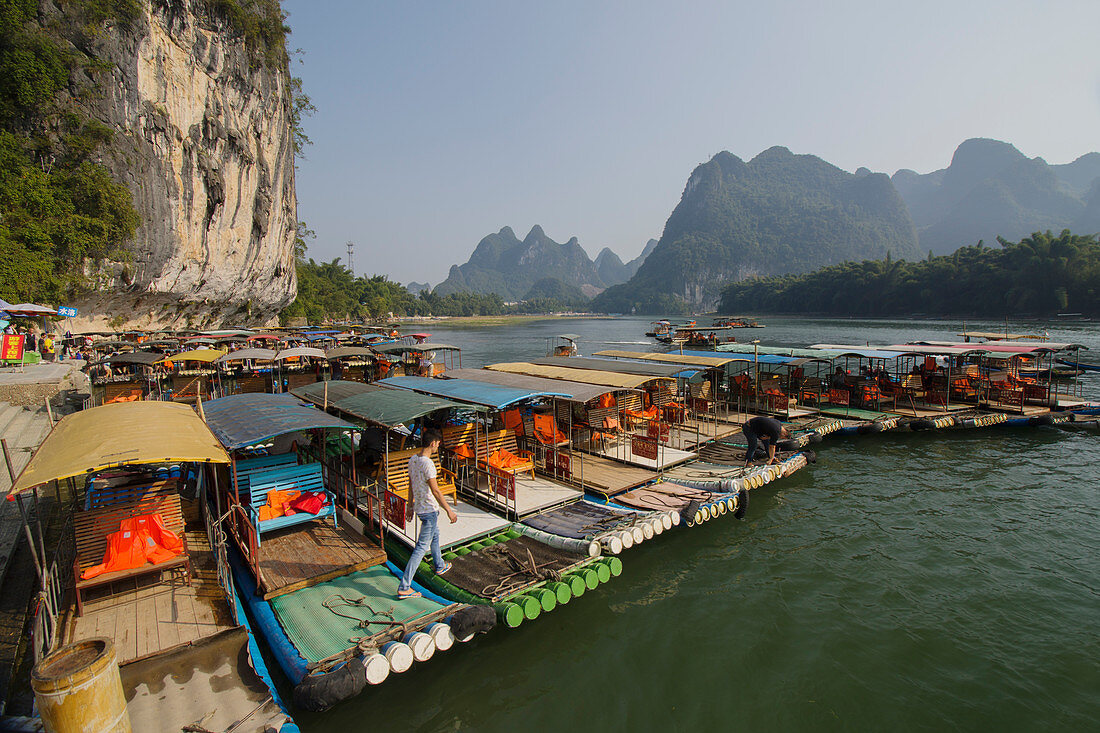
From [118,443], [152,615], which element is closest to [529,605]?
[152,615]

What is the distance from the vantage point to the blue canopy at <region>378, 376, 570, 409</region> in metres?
10.3

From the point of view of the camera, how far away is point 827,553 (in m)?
10.4

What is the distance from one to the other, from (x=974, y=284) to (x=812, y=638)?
96.7m

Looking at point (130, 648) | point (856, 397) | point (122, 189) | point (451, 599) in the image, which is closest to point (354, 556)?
point (451, 599)

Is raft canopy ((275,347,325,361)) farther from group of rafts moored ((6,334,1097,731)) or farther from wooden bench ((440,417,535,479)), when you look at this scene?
wooden bench ((440,417,535,479))

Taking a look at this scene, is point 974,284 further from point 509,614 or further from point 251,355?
point 509,614

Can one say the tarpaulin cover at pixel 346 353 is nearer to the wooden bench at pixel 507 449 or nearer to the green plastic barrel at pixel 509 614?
the wooden bench at pixel 507 449

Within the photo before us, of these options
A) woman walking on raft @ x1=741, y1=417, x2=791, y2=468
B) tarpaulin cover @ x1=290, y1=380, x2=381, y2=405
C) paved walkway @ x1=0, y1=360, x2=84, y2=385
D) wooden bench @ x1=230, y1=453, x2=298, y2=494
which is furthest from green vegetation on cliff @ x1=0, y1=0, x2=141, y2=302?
woman walking on raft @ x1=741, y1=417, x2=791, y2=468

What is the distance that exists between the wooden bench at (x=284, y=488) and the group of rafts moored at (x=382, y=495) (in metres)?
0.02

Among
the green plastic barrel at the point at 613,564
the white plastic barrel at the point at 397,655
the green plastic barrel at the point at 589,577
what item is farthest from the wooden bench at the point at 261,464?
the green plastic barrel at the point at 613,564

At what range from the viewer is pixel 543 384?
42.3 ft

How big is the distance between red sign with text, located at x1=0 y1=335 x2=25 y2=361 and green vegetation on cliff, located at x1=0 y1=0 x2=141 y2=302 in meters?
7.99

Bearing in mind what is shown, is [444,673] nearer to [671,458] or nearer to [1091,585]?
[671,458]

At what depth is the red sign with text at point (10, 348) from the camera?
787 inches
